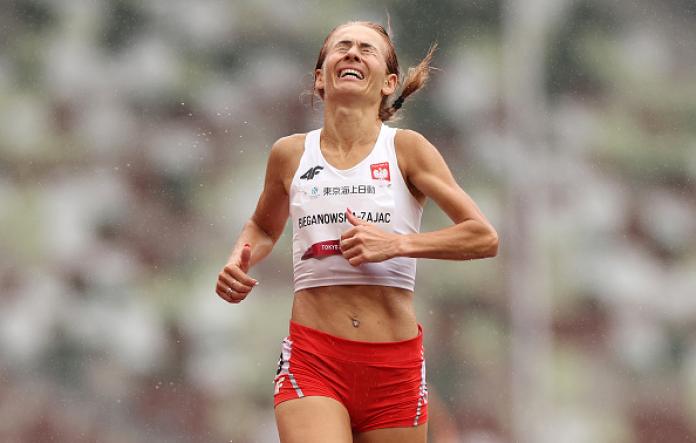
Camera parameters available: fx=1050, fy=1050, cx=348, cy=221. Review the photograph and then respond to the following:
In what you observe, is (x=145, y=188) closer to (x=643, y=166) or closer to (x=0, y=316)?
(x=0, y=316)

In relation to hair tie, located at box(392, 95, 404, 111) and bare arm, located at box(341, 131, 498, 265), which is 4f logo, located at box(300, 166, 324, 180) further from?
hair tie, located at box(392, 95, 404, 111)

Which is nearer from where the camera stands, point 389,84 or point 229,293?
point 229,293

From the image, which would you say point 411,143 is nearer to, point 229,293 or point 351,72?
point 351,72

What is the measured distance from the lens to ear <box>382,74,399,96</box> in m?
3.39

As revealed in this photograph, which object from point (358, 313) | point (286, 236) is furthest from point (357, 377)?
point (286, 236)

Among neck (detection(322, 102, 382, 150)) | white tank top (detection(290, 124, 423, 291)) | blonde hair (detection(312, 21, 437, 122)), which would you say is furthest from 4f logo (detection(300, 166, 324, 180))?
blonde hair (detection(312, 21, 437, 122))

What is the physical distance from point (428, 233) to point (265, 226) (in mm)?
725

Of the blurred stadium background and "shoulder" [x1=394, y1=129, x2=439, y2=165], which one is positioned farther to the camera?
the blurred stadium background

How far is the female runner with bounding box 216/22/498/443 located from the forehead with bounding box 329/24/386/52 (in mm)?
38

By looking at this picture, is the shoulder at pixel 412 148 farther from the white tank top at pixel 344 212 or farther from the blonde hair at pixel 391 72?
the blonde hair at pixel 391 72

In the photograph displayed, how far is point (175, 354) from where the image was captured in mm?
6352

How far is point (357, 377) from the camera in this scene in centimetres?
300

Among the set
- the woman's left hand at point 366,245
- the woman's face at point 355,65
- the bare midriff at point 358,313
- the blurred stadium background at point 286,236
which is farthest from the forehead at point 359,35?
the blurred stadium background at point 286,236

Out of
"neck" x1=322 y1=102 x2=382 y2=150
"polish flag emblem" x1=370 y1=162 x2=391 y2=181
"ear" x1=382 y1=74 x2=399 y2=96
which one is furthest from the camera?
"ear" x1=382 y1=74 x2=399 y2=96
